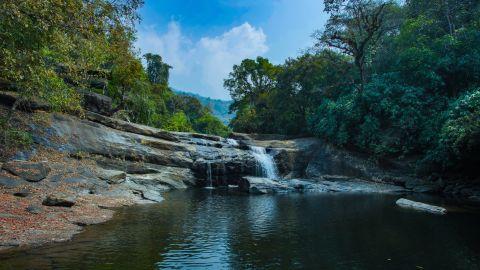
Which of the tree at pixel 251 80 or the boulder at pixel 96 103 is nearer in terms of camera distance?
the boulder at pixel 96 103

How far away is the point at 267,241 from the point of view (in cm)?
1308

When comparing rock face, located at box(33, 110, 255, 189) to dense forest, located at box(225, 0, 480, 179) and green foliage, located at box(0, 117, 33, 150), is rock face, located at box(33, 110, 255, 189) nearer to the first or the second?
green foliage, located at box(0, 117, 33, 150)

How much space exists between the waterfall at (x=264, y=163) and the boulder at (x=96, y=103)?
1481cm

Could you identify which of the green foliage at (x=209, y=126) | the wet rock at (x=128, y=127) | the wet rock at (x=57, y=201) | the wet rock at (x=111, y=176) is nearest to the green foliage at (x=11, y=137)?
the wet rock at (x=111, y=176)

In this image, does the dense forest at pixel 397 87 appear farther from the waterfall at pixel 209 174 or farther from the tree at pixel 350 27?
the waterfall at pixel 209 174

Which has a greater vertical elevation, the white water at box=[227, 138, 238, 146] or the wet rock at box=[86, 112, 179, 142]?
the wet rock at box=[86, 112, 179, 142]

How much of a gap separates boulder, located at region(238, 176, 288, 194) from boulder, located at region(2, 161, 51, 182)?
49.0 ft

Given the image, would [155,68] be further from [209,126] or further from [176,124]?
[176,124]

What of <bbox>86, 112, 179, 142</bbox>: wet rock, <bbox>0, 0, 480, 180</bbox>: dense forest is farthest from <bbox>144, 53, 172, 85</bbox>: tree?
<bbox>86, 112, 179, 142</bbox>: wet rock

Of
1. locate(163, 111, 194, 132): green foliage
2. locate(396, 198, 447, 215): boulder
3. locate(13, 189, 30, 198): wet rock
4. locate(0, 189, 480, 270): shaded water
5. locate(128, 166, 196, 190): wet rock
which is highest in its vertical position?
locate(163, 111, 194, 132): green foliage

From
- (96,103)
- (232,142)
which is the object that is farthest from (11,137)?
(232,142)

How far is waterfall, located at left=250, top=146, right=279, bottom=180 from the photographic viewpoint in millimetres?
35562

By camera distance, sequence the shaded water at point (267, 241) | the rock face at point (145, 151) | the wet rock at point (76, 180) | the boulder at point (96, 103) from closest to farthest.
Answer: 1. the shaded water at point (267, 241)
2. the wet rock at point (76, 180)
3. the rock face at point (145, 151)
4. the boulder at point (96, 103)

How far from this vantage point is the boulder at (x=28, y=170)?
1919 cm
